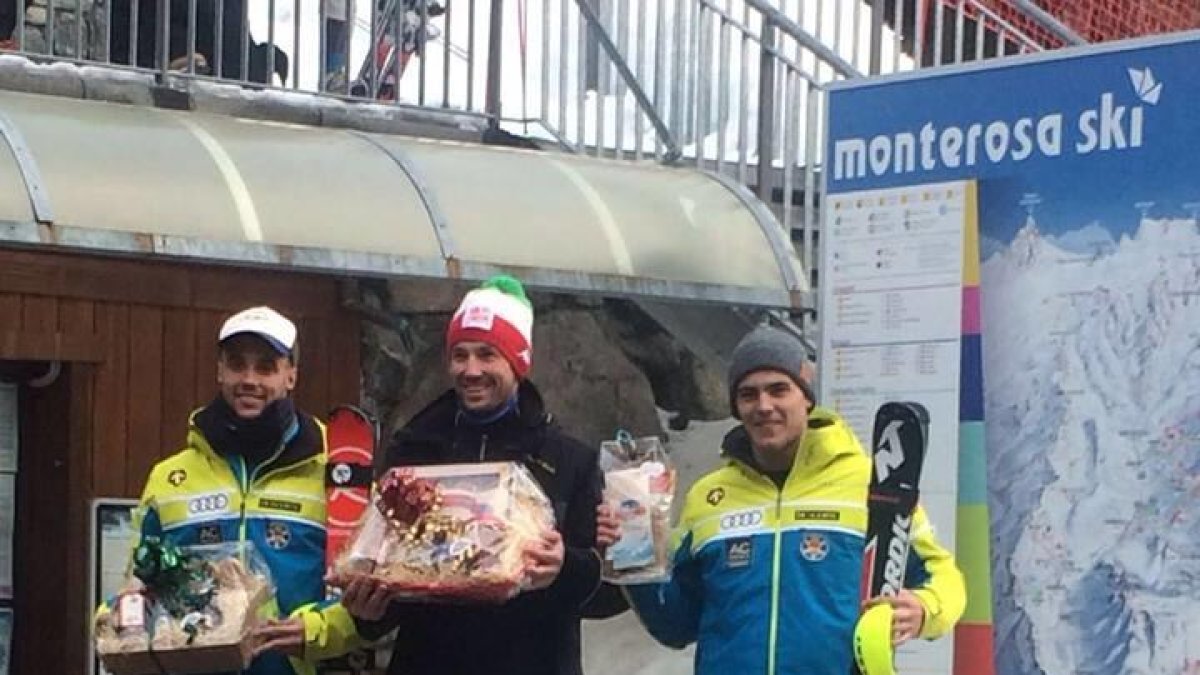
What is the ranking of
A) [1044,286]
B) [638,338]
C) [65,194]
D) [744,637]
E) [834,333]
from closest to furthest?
[744,637], [1044,286], [834,333], [65,194], [638,338]

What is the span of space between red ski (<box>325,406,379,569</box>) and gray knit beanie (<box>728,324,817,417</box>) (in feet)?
2.71

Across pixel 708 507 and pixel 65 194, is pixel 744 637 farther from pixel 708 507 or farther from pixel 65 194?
pixel 65 194

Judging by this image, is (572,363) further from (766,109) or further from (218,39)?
(218,39)

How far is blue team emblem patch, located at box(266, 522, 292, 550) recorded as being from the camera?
5789mm

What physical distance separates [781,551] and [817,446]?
242mm

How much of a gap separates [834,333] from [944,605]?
1284 millimetres

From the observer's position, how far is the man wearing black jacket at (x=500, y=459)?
545cm

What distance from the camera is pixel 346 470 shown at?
18.8ft

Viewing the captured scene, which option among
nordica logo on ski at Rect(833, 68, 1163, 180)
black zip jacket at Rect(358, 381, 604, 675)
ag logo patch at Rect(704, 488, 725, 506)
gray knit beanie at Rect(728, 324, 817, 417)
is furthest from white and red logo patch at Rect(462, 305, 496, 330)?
nordica logo on ski at Rect(833, 68, 1163, 180)

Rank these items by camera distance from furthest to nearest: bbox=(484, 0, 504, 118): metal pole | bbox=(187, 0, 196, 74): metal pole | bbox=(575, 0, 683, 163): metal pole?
bbox=(575, 0, 683, 163): metal pole, bbox=(484, 0, 504, 118): metal pole, bbox=(187, 0, 196, 74): metal pole

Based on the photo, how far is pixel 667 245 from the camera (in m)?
9.18

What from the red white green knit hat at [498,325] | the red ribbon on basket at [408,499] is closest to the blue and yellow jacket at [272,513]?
the red ribbon on basket at [408,499]

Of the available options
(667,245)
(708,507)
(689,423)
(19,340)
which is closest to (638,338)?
(689,423)

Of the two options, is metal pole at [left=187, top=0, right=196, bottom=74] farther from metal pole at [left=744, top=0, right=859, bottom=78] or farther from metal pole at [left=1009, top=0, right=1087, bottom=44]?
metal pole at [left=1009, top=0, right=1087, bottom=44]
